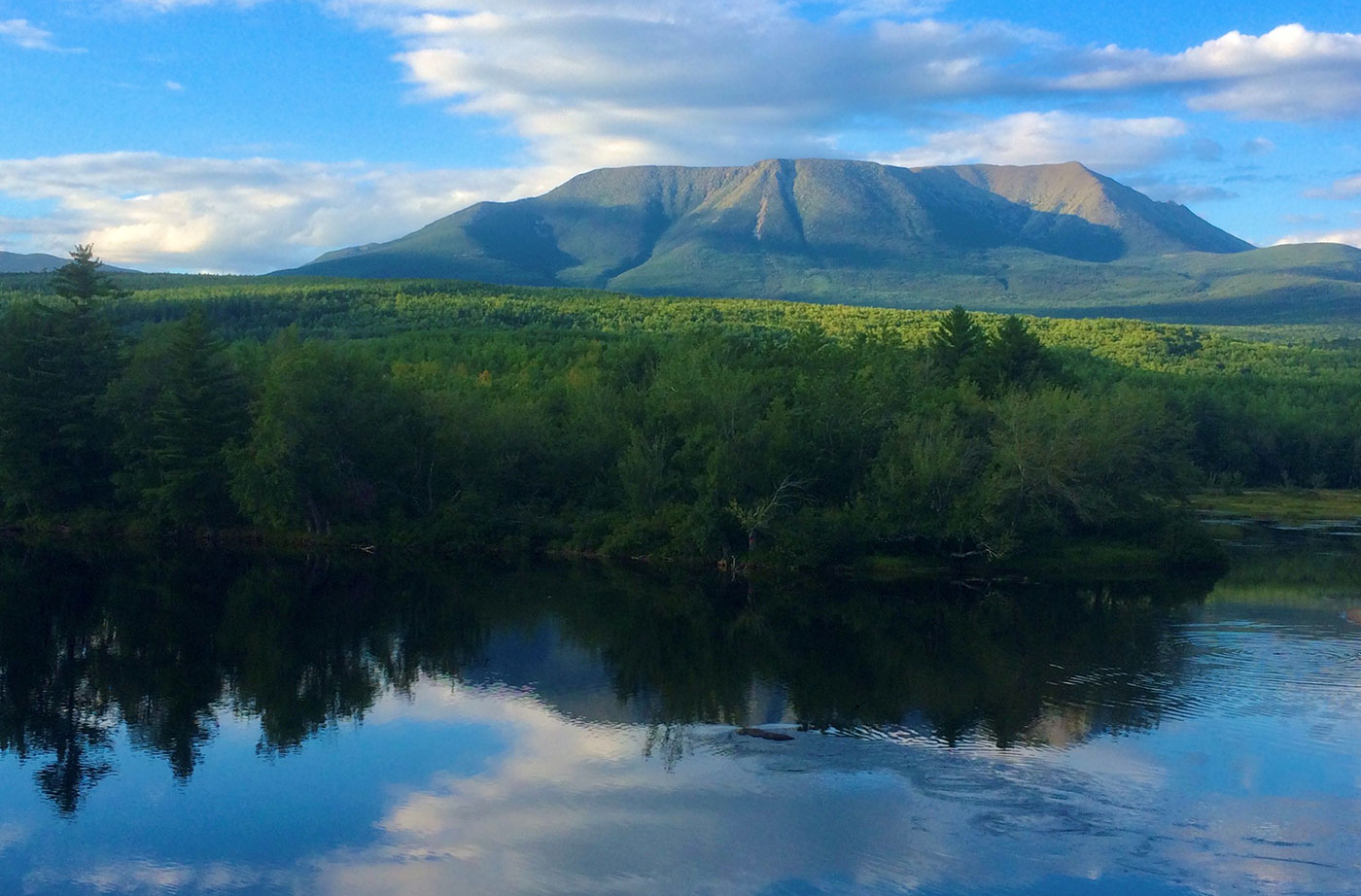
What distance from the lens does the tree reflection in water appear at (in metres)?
26.6

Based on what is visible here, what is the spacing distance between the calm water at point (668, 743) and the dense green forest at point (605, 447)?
6.18m

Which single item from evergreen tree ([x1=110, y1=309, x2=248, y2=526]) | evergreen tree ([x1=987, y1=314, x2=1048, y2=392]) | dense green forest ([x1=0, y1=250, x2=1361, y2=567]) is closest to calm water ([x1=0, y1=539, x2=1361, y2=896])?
dense green forest ([x1=0, y1=250, x2=1361, y2=567])

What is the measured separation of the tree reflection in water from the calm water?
0.51 ft

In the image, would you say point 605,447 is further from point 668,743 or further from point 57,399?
point 668,743

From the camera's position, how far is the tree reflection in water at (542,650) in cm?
2662

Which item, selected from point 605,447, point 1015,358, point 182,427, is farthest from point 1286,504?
point 182,427

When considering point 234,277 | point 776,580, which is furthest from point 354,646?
point 234,277

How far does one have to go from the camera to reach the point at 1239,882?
18484mm

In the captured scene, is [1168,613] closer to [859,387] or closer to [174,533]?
[859,387]

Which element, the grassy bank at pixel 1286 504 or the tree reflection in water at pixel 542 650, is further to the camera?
the grassy bank at pixel 1286 504

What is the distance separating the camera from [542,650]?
3356 centimetres

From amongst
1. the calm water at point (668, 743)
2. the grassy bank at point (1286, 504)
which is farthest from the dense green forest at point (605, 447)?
the grassy bank at point (1286, 504)

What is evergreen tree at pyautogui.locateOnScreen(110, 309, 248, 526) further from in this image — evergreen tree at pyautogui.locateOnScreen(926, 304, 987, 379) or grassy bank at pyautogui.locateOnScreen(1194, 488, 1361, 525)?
grassy bank at pyautogui.locateOnScreen(1194, 488, 1361, 525)

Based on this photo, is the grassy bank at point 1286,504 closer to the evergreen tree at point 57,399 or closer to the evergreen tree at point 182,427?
the evergreen tree at point 182,427
